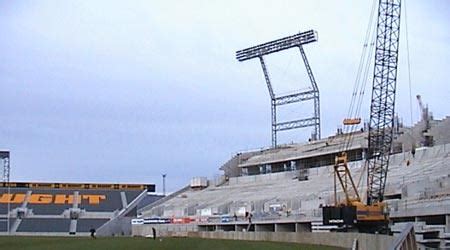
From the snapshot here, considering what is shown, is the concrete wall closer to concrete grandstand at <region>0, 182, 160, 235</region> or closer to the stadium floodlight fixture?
concrete grandstand at <region>0, 182, 160, 235</region>

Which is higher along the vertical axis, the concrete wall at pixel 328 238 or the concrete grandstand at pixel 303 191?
the concrete grandstand at pixel 303 191

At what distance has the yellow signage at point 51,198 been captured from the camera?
113 m

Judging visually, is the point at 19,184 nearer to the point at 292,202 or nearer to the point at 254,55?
the point at 254,55

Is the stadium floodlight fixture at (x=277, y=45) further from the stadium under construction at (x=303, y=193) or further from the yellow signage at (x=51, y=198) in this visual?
the yellow signage at (x=51, y=198)

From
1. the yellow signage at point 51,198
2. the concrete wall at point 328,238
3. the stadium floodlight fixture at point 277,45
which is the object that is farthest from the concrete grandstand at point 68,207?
the concrete wall at point 328,238

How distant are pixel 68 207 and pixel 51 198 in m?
5.11

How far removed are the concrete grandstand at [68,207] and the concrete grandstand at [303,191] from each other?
493 cm

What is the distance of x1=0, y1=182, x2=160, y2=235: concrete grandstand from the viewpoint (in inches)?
4040

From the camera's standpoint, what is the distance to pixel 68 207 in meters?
112

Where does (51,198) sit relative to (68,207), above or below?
above

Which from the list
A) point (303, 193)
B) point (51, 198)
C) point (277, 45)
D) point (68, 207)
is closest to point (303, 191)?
point (303, 193)

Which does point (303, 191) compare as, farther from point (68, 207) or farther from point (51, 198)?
point (51, 198)

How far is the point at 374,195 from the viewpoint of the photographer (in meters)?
71.7

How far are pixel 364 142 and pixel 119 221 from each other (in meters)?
31.2
